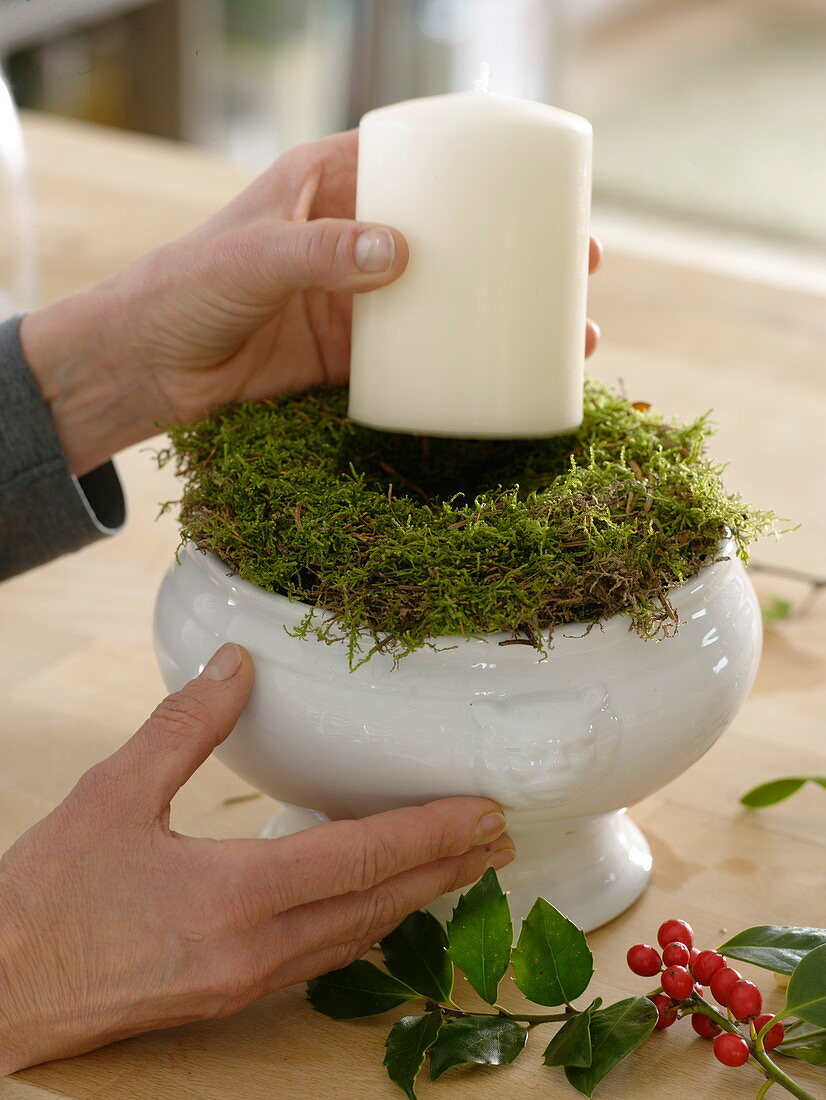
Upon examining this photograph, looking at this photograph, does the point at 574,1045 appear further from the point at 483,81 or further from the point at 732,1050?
the point at 483,81

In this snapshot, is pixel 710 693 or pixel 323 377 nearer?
pixel 710 693

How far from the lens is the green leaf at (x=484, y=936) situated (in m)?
0.56

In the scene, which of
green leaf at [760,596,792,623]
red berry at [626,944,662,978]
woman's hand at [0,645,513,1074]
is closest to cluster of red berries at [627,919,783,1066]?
red berry at [626,944,662,978]

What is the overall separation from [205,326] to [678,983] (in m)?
0.50

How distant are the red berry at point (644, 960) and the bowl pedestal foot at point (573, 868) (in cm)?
7

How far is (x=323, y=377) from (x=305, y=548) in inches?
13.2

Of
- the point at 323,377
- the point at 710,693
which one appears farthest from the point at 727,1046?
the point at 323,377

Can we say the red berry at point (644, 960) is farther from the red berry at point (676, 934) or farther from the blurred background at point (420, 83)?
the blurred background at point (420, 83)

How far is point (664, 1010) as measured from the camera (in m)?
0.59

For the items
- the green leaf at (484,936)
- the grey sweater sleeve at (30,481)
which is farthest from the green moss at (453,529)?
the grey sweater sleeve at (30,481)

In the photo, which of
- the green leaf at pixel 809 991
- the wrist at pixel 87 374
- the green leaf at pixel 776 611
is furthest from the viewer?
the green leaf at pixel 776 611

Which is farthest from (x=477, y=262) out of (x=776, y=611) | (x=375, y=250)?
(x=776, y=611)

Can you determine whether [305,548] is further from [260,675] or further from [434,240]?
[434,240]

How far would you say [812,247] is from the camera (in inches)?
148
